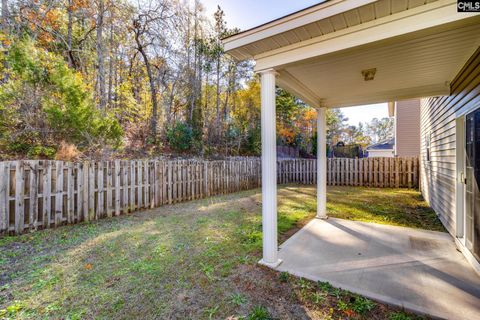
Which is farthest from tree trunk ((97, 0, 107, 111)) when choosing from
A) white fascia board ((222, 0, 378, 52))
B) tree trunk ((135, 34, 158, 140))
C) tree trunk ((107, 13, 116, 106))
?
white fascia board ((222, 0, 378, 52))

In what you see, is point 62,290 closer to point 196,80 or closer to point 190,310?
point 190,310

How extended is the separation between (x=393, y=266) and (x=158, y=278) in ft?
9.59

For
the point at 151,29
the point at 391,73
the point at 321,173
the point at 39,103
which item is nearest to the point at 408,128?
the point at 321,173

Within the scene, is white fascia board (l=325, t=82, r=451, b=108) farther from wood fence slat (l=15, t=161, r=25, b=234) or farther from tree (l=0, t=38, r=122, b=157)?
tree (l=0, t=38, r=122, b=157)

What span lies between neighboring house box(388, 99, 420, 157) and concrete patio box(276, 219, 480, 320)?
904cm

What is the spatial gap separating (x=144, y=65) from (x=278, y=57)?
12.8m

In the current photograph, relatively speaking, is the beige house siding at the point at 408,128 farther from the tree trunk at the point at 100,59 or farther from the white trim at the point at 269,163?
the tree trunk at the point at 100,59

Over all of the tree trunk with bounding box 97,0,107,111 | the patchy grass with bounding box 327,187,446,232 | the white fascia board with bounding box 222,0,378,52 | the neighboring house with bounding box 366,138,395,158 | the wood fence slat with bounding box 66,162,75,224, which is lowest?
the patchy grass with bounding box 327,187,446,232

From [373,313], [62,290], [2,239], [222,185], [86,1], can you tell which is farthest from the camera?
[86,1]

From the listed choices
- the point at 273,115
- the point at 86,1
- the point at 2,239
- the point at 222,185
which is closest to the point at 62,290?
the point at 2,239

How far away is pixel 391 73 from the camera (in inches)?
133

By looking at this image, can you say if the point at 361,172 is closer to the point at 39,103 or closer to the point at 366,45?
the point at 366,45

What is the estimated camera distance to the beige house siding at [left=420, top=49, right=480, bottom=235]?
9.37 feet

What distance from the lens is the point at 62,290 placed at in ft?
7.30
